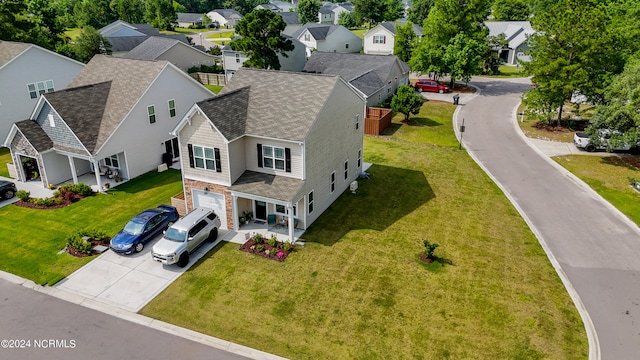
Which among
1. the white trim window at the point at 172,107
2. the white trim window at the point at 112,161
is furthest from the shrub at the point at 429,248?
the white trim window at the point at 112,161

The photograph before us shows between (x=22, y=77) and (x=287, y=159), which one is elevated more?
(x=22, y=77)

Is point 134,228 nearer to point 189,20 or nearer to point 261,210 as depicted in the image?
point 261,210

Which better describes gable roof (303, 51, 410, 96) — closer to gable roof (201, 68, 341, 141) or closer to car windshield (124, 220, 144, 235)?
gable roof (201, 68, 341, 141)

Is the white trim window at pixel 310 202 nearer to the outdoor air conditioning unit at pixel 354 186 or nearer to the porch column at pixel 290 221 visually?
the porch column at pixel 290 221

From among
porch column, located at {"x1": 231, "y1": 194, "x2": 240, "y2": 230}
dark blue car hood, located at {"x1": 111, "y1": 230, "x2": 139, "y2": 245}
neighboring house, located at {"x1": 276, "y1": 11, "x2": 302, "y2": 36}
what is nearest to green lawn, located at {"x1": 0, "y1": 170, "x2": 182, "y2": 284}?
dark blue car hood, located at {"x1": 111, "y1": 230, "x2": 139, "y2": 245}

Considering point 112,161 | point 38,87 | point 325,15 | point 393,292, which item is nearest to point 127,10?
point 325,15

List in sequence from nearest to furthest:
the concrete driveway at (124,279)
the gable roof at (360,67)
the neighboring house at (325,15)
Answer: the concrete driveway at (124,279)
the gable roof at (360,67)
the neighboring house at (325,15)
